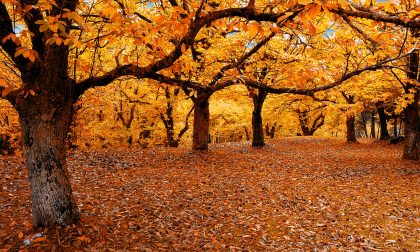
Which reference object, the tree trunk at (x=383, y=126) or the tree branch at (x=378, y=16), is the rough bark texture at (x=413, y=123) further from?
the tree trunk at (x=383, y=126)

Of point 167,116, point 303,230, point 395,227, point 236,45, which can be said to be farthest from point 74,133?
point 395,227

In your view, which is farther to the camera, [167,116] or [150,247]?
[167,116]

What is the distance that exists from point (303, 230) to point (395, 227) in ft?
7.92

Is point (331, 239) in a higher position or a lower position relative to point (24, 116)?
lower

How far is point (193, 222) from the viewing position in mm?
7930

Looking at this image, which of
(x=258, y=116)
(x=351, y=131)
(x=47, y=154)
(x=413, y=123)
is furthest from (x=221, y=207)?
(x=351, y=131)

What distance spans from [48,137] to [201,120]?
1118 centimetres

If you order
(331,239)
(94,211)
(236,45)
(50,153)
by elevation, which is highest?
(236,45)

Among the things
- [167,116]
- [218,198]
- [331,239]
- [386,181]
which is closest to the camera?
[331,239]

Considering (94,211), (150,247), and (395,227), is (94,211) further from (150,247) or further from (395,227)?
(395,227)

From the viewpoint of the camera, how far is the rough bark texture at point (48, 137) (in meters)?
5.88

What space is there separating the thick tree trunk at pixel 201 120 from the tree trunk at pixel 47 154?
34.3 feet

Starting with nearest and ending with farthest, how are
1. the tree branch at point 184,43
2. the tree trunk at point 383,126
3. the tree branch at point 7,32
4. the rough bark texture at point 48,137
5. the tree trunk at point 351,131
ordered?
the tree branch at point 7,32, the tree branch at point 184,43, the rough bark texture at point 48,137, the tree trunk at point 351,131, the tree trunk at point 383,126

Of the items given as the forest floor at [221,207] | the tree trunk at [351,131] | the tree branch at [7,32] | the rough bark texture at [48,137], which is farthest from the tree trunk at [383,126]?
the tree branch at [7,32]
